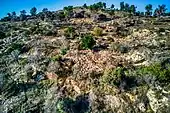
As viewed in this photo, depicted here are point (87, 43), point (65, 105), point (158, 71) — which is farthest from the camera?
point (87, 43)

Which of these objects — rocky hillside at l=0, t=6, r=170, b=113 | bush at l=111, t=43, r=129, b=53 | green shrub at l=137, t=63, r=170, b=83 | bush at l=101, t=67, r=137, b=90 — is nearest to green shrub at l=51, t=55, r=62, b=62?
rocky hillside at l=0, t=6, r=170, b=113

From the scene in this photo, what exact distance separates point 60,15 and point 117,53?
2741 inches

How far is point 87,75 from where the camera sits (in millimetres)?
50594

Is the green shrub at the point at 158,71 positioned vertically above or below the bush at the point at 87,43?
below

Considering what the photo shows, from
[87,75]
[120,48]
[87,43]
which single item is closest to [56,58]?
[87,43]

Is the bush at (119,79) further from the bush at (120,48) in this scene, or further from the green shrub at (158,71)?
the bush at (120,48)

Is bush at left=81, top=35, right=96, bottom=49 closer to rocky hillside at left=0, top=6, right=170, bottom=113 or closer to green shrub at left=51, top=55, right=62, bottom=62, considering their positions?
rocky hillside at left=0, top=6, right=170, bottom=113

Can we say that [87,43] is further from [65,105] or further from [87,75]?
[65,105]

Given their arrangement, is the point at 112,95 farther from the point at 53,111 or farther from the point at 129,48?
the point at 129,48

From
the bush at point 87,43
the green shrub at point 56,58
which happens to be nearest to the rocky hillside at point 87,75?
the green shrub at point 56,58

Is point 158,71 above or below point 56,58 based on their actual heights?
below

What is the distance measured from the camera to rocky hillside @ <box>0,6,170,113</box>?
44.4m

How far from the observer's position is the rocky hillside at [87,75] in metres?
44.4

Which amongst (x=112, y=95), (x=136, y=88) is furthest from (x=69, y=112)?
(x=136, y=88)
